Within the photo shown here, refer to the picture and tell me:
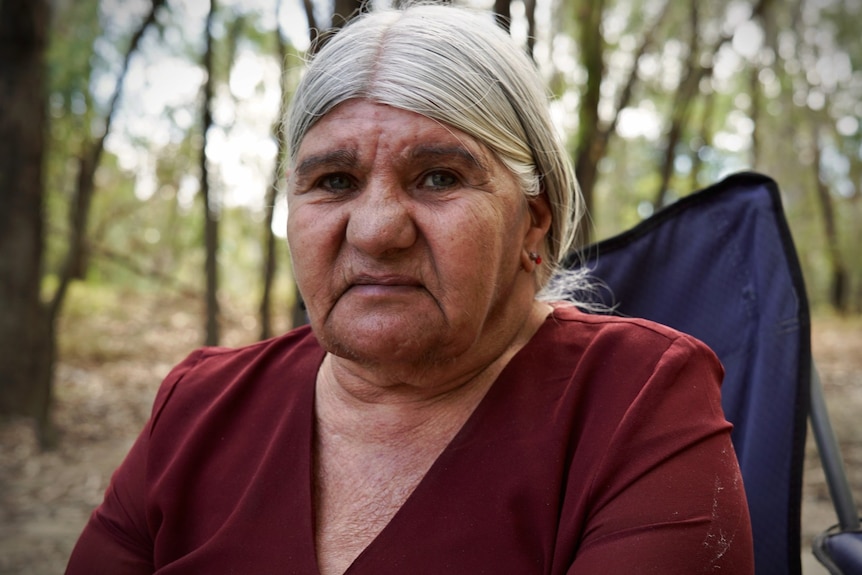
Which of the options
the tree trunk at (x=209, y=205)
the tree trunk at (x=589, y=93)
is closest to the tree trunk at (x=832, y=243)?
the tree trunk at (x=589, y=93)

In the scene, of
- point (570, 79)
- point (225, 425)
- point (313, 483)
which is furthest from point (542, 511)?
point (570, 79)

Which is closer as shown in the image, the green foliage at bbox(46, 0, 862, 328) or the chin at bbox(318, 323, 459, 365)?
the chin at bbox(318, 323, 459, 365)

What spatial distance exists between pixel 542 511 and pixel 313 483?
0.48 m

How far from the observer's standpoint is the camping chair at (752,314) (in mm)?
1813

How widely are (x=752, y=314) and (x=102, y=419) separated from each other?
5.91 metres

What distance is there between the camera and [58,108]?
Result: 27.4 feet

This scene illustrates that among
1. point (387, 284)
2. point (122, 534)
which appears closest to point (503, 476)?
point (387, 284)

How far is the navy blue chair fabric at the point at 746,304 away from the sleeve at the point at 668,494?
631 millimetres

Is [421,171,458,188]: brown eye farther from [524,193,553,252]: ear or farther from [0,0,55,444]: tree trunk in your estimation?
[0,0,55,444]: tree trunk

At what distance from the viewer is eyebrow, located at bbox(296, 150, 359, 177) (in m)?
1.45

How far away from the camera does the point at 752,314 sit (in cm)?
203

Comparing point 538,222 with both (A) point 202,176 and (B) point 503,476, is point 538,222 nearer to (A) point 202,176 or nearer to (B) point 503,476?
(B) point 503,476

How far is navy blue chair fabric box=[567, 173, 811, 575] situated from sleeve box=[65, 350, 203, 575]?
4.25ft

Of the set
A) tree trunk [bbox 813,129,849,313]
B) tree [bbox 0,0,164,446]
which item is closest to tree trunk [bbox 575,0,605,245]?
tree [bbox 0,0,164,446]
